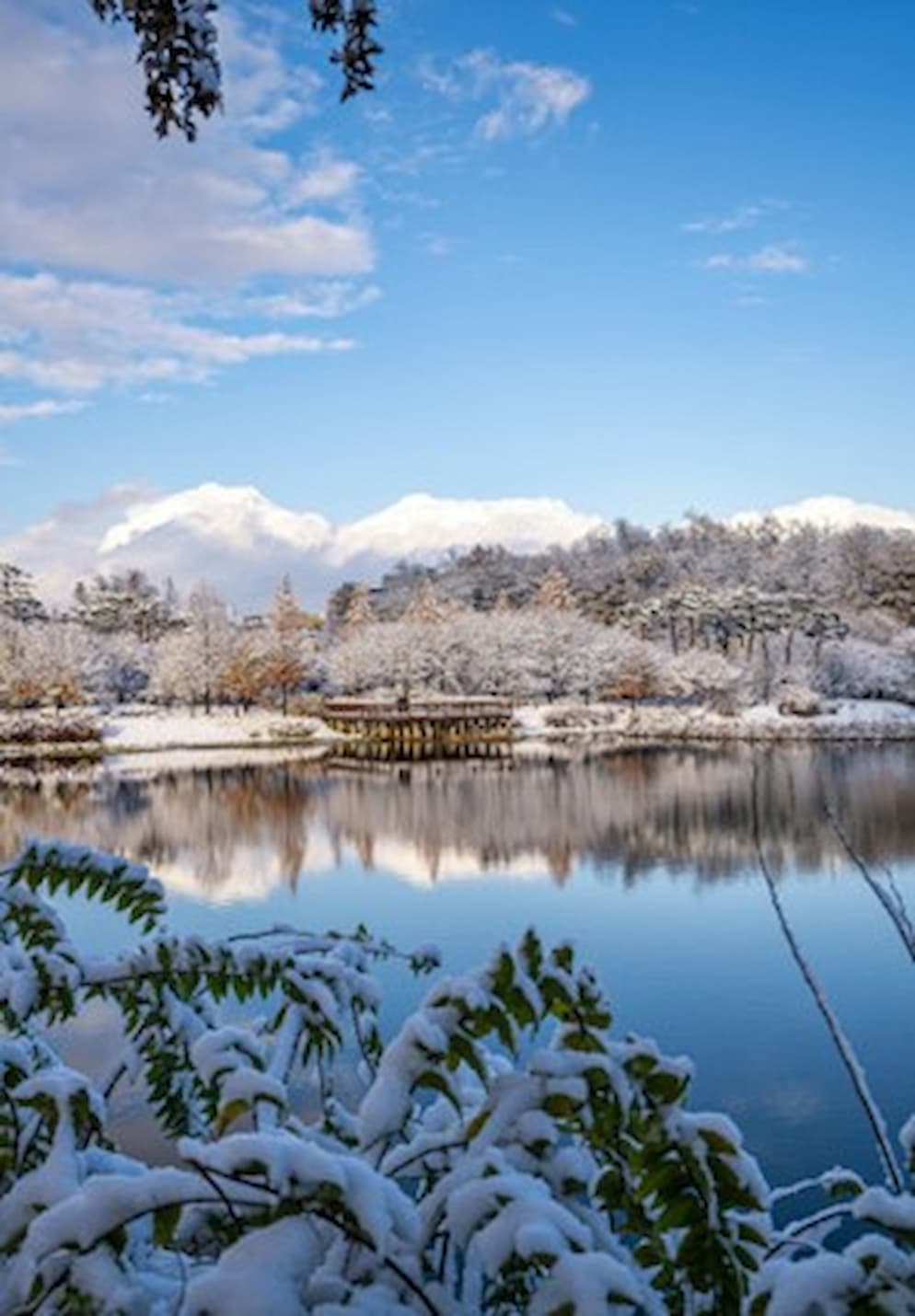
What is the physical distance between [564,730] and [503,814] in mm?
18905

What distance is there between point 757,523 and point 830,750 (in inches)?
1884

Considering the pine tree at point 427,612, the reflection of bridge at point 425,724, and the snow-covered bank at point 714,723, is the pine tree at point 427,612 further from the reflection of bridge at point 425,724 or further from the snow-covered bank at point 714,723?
the reflection of bridge at point 425,724

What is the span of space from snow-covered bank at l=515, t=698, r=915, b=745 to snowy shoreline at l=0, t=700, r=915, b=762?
0.03 m

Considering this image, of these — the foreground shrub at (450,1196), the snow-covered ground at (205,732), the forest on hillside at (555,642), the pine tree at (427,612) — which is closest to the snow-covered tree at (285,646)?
the forest on hillside at (555,642)

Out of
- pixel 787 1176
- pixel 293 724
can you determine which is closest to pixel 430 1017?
pixel 787 1176

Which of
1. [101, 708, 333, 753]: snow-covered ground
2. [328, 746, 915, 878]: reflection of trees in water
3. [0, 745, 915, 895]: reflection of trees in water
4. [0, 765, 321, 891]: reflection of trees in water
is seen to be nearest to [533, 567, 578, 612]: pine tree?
[101, 708, 333, 753]: snow-covered ground

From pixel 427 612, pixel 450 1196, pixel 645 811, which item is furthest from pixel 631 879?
pixel 427 612

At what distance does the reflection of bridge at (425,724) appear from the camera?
1394 inches

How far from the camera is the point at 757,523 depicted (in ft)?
240

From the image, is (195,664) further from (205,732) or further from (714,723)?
(714,723)

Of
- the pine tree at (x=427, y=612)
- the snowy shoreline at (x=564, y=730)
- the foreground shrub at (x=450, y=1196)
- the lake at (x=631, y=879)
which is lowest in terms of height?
the lake at (x=631, y=879)

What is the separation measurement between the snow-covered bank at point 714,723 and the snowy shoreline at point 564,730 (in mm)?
28

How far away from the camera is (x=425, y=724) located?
35719mm

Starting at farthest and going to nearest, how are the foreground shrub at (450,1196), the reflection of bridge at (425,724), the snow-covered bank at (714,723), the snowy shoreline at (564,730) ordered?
the reflection of bridge at (425,724) < the snowy shoreline at (564,730) < the snow-covered bank at (714,723) < the foreground shrub at (450,1196)
